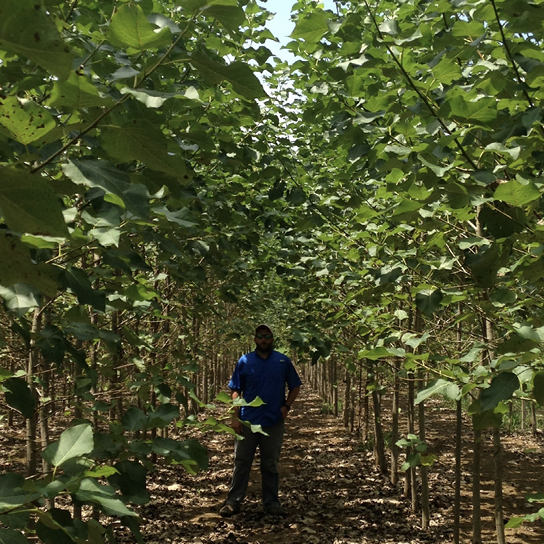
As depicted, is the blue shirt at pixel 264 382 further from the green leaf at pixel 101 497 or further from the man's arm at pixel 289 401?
the green leaf at pixel 101 497

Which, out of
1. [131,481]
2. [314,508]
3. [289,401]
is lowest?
[314,508]

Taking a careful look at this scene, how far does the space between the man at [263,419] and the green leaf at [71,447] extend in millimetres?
4629

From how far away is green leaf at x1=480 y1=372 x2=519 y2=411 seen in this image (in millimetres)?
1352

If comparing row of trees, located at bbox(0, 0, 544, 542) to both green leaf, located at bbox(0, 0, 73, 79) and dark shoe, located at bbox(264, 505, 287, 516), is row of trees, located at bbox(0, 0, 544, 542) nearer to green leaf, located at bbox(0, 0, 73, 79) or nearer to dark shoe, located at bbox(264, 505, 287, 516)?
green leaf, located at bbox(0, 0, 73, 79)

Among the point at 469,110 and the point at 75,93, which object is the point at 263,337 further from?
the point at 75,93

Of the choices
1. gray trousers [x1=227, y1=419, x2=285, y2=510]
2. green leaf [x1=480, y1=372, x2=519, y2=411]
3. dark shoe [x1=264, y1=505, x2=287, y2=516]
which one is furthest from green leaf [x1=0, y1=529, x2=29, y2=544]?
dark shoe [x1=264, y1=505, x2=287, y2=516]

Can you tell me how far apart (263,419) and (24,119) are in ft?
17.3

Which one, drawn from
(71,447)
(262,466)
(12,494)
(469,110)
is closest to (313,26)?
(469,110)

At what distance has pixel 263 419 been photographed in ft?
18.7

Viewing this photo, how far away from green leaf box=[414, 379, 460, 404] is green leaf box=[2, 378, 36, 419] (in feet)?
3.81

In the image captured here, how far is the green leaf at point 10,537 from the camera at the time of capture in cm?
88

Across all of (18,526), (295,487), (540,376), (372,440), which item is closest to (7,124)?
(18,526)

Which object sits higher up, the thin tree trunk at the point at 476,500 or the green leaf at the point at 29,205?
the green leaf at the point at 29,205

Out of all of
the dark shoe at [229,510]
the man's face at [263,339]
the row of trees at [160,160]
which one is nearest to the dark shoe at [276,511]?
the dark shoe at [229,510]
